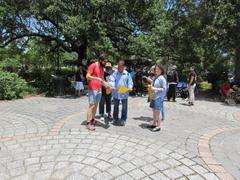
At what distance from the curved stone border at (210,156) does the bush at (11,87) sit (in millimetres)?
8056

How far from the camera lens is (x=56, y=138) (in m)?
5.83

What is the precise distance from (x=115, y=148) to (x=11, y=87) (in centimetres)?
776

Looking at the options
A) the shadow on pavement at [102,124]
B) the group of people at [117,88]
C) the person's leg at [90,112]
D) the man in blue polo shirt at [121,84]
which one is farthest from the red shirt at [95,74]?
the shadow on pavement at [102,124]

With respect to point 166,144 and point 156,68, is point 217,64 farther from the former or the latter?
point 166,144

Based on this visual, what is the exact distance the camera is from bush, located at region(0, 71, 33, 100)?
1116 cm

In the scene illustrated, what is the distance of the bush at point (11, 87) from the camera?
11.2 metres

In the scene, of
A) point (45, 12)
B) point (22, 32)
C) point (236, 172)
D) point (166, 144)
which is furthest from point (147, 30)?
point (236, 172)

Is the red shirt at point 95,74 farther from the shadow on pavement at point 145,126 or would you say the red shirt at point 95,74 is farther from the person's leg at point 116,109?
the shadow on pavement at point 145,126

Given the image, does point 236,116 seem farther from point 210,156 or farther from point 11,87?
point 11,87

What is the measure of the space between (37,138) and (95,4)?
27.1ft

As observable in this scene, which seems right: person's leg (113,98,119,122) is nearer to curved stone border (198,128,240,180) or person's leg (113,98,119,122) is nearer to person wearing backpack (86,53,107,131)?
person wearing backpack (86,53,107,131)

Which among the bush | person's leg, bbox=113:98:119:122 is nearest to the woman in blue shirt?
person's leg, bbox=113:98:119:122

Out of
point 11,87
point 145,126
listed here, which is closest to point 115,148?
point 145,126

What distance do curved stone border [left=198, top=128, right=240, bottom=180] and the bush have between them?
806 centimetres
